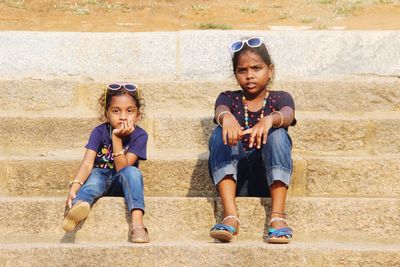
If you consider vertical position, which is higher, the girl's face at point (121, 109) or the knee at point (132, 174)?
the girl's face at point (121, 109)

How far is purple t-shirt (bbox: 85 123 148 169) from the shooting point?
441 cm

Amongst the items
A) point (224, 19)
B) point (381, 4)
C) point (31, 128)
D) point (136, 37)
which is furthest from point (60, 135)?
point (381, 4)

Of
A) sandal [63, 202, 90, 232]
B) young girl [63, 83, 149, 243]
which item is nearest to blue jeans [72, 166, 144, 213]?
young girl [63, 83, 149, 243]

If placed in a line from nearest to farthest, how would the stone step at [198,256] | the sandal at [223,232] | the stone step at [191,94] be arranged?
the stone step at [198,256], the sandal at [223,232], the stone step at [191,94]

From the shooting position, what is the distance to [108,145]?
14.7 ft

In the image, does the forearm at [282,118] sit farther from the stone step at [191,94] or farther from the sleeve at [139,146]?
the stone step at [191,94]

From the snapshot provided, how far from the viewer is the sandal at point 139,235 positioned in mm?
3871

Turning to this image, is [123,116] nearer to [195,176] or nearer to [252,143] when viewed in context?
[195,176]

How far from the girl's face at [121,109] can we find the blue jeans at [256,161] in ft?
1.83

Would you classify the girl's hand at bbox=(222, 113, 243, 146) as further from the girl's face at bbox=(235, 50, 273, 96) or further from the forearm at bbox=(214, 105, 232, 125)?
the girl's face at bbox=(235, 50, 273, 96)

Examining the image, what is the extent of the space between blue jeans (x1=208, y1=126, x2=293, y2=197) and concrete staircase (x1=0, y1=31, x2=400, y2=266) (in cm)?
18

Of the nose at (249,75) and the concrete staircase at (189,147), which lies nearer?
the concrete staircase at (189,147)

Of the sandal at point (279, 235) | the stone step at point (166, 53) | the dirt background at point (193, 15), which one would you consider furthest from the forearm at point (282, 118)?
the dirt background at point (193, 15)

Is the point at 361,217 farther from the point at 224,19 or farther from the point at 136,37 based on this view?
the point at 224,19
